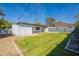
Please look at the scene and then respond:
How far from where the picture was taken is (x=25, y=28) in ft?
15.6

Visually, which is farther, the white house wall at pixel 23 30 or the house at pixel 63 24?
the white house wall at pixel 23 30

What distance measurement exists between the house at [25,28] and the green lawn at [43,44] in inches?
4.6

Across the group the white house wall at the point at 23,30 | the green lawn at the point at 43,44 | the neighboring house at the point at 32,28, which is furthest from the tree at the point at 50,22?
the white house wall at the point at 23,30

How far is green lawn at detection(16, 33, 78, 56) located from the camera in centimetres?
465

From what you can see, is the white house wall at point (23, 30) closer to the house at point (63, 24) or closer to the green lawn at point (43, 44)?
the green lawn at point (43, 44)

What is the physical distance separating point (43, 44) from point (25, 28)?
1.70 ft

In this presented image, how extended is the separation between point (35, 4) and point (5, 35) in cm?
92

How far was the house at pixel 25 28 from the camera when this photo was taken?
4715 millimetres

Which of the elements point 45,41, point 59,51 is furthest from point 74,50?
point 45,41

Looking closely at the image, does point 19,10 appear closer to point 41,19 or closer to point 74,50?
point 41,19

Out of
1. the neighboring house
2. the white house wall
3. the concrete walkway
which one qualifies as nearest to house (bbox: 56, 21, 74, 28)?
the neighboring house

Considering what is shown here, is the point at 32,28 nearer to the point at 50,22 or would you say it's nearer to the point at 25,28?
the point at 25,28

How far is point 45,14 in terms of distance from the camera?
469cm

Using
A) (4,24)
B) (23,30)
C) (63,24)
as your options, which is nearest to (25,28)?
(23,30)
